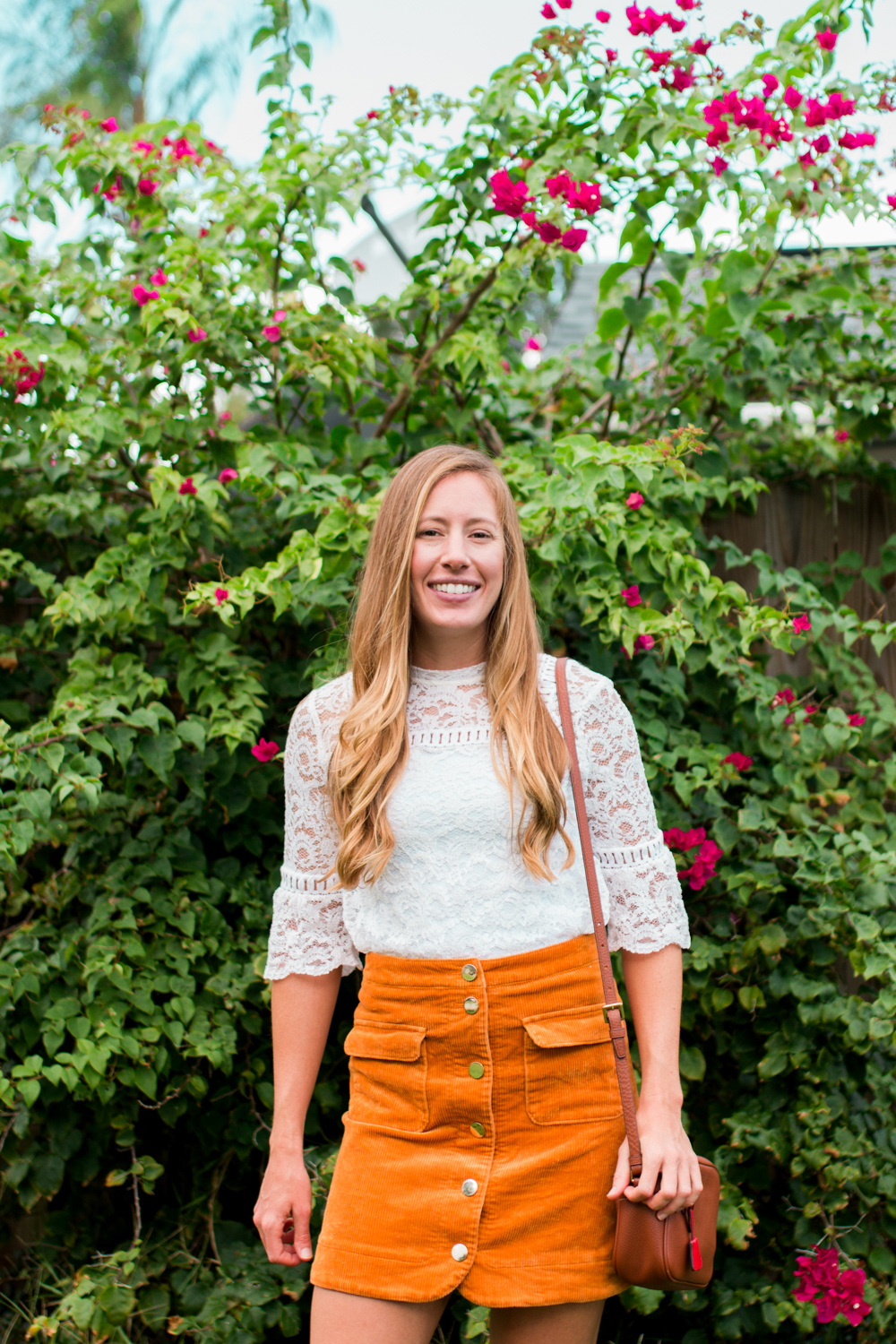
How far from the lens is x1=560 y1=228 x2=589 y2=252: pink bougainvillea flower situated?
7.09 ft

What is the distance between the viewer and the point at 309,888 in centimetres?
154

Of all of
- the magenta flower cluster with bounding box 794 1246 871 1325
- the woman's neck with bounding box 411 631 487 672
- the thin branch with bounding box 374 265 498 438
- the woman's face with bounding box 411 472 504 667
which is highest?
the thin branch with bounding box 374 265 498 438

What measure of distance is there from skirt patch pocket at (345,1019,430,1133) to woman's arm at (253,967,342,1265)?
0.33ft

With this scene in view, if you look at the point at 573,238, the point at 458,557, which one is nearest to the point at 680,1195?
the point at 458,557

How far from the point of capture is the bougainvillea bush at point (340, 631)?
6.93 ft

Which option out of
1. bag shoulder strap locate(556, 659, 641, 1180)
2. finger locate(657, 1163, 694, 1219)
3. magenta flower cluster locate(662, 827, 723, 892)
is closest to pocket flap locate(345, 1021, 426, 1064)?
bag shoulder strap locate(556, 659, 641, 1180)

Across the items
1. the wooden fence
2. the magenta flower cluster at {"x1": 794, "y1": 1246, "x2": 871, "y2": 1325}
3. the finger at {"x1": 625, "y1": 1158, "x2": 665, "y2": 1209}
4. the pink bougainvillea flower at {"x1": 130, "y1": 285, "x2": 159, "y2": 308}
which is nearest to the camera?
the finger at {"x1": 625, "y1": 1158, "x2": 665, "y2": 1209}

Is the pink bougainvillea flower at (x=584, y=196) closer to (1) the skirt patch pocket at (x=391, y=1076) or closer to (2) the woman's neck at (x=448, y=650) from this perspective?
(2) the woman's neck at (x=448, y=650)

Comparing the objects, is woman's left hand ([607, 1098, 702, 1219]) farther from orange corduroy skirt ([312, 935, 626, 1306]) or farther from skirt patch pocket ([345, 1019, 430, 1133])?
skirt patch pocket ([345, 1019, 430, 1133])

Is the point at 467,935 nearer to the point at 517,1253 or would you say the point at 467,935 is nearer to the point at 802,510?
the point at 517,1253

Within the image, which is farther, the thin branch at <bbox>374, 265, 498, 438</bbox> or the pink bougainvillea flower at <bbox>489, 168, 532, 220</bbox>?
the thin branch at <bbox>374, 265, 498, 438</bbox>

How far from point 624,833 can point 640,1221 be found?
0.47 m

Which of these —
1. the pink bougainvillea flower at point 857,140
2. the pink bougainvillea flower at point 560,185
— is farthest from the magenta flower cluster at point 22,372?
the pink bougainvillea flower at point 857,140

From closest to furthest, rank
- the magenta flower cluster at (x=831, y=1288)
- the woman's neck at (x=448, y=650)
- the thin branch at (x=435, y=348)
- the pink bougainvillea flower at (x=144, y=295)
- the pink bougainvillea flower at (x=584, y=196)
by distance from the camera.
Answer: the woman's neck at (x=448, y=650)
the magenta flower cluster at (x=831, y=1288)
the pink bougainvillea flower at (x=584, y=196)
the pink bougainvillea flower at (x=144, y=295)
the thin branch at (x=435, y=348)
